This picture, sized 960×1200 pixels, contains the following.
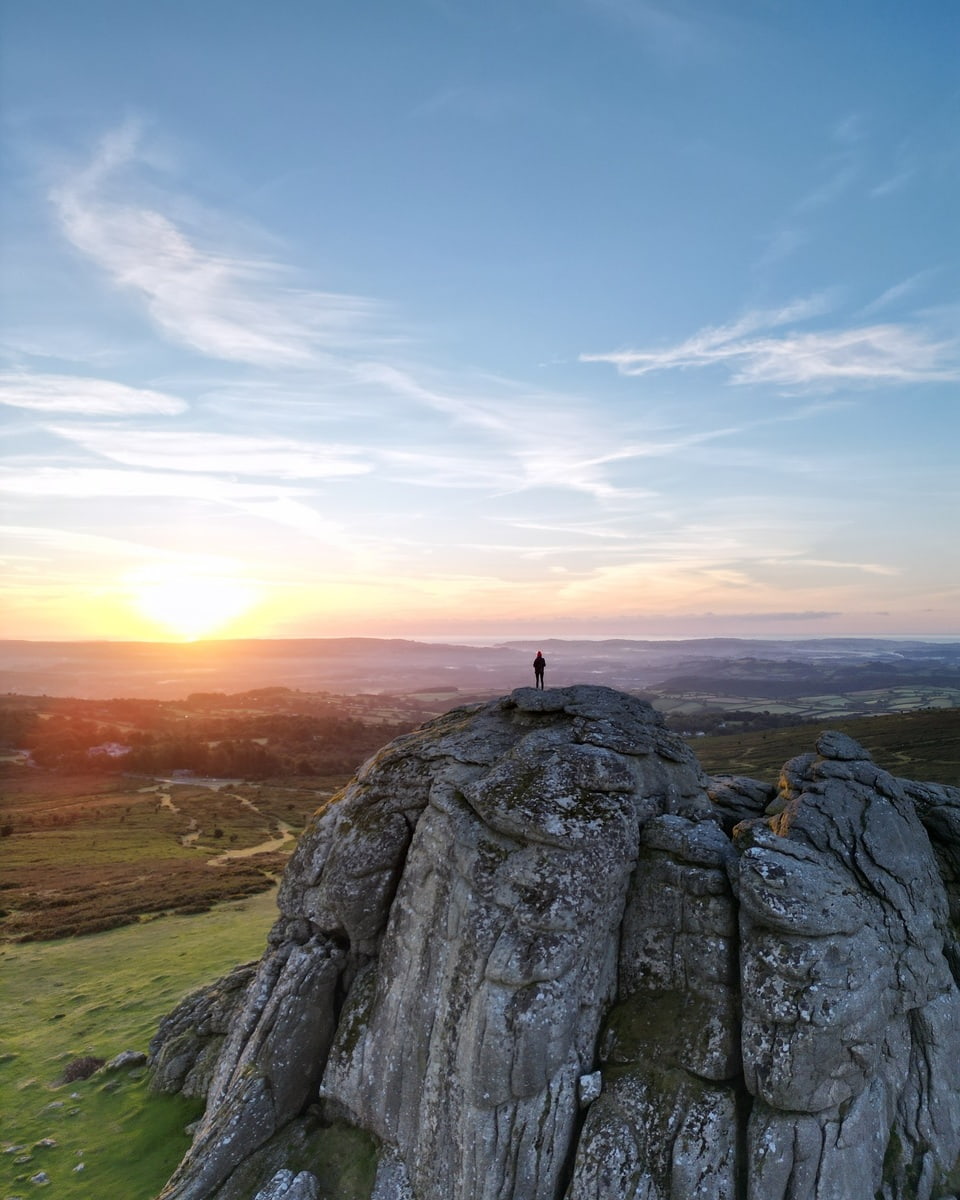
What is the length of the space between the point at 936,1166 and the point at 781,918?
9002 millimetres

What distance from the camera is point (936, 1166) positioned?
1795cm

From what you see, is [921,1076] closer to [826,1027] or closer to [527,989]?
[826,1027]

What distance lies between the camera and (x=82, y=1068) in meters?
27.7

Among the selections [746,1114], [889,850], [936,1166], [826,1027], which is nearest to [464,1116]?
[746,1114]

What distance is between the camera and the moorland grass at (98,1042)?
22.2 meters

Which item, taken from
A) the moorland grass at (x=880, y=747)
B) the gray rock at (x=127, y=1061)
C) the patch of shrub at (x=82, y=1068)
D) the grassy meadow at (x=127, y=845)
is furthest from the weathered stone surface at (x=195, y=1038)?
the moorland grass at (x=880, y=747)

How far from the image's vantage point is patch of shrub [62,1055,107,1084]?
2730 cm

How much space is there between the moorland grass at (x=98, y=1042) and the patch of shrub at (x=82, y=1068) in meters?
0.28

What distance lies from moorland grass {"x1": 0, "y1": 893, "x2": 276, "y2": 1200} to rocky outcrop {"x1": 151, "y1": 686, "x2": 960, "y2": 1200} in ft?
16.2

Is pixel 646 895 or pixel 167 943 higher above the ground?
pixel 646 895

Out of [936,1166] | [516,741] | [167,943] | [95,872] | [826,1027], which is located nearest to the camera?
[826,1027]

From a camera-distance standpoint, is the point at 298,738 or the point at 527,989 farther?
the point at 298,738

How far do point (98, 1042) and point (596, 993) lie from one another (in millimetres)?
25639

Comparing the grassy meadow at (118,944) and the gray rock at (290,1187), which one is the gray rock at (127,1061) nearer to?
the grassy meadow at (118,944)
